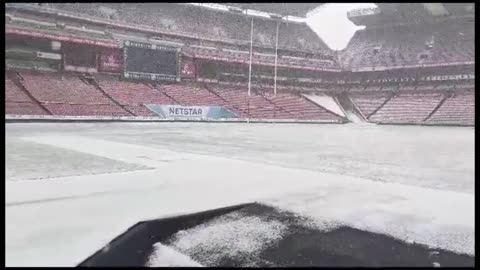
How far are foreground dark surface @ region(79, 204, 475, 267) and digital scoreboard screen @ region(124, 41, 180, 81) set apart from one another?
28566mm

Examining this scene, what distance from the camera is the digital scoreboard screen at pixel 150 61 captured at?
30.7 meters

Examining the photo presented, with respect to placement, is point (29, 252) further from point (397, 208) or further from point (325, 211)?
point (397, 208)

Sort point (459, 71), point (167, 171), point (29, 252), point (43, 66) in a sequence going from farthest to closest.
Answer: point (459, 71) < point (43, 66) < point (167, 171) < point (29, 252)

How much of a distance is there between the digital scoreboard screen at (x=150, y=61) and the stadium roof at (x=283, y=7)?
46.7 feet

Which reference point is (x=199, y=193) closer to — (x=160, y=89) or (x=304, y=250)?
(x=304, y=250)

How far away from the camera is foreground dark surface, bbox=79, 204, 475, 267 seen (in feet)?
9.00

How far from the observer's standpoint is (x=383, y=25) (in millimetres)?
49969

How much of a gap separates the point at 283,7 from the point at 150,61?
781 inches

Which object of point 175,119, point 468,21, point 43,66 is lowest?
point 175,119

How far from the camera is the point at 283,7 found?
4612cm

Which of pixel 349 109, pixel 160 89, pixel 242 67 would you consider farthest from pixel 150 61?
pixel 349 109

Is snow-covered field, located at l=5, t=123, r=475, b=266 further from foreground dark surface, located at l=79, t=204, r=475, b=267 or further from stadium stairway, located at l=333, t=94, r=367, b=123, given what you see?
stadium stairway, located at l=333, t=94, r=367, b=123

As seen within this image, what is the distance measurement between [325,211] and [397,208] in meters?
0.73

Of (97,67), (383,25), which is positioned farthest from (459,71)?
(97,67)
